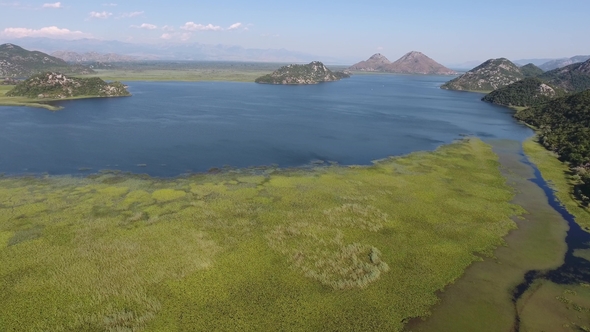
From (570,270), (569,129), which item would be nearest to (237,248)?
(570,270)

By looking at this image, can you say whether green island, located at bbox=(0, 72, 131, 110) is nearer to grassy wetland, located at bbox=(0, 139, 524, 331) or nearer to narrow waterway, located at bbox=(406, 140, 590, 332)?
grassy wetland, located at bbox=(0, 139, 524, 331)

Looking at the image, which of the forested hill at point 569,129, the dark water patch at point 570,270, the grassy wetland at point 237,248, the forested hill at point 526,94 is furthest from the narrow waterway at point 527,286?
the forested hill at point 526,94

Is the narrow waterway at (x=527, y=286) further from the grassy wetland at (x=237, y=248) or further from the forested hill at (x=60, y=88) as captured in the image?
the forested hill at (x=60, y=88)

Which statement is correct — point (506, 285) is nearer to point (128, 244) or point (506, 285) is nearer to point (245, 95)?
point (128, 244)

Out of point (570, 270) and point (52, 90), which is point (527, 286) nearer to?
point (570, 270)

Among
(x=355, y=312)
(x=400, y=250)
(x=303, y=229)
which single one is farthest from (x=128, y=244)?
(x=400, y=250)
